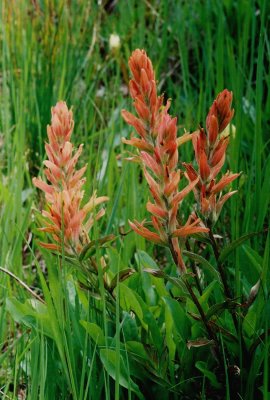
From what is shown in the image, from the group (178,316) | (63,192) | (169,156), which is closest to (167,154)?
(169,156)

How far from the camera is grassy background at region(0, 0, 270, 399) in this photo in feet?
5.23

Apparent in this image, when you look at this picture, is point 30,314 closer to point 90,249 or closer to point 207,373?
point 90,249

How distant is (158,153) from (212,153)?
9cm

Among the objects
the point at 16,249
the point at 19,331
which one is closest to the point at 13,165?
the point at 16,249

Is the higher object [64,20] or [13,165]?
[64,20]

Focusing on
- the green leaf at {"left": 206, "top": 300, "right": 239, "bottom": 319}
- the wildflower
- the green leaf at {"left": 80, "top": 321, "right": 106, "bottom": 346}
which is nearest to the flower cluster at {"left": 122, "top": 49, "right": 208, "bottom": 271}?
the green leaf at {"left": 206, "top": 300, "right": 239, "bottom": 319}

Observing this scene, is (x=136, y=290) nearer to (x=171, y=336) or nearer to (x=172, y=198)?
(x=171, y=336)

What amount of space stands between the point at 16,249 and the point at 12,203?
0.13 m

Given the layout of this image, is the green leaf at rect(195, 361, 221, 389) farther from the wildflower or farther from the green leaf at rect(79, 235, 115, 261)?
the wildflower

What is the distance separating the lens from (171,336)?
3.90 feet

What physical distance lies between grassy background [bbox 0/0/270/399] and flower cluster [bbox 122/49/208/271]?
12.2 inches

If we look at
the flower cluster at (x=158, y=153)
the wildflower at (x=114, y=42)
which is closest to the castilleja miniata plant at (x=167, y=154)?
the flower cluster at (x=158, y=153)

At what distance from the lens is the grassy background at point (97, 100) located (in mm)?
1595

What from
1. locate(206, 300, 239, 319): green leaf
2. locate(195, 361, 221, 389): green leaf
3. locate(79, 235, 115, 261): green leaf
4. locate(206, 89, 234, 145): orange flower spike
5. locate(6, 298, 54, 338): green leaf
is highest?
locate(206, 89, 234, 145): orange flower spike
